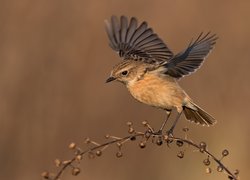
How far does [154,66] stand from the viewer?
8.50m

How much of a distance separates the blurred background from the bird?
1995 millimetres

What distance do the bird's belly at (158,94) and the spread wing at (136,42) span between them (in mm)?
474

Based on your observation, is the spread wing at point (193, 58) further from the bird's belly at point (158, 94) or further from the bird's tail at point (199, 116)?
the bird's tail at point (199, 116)

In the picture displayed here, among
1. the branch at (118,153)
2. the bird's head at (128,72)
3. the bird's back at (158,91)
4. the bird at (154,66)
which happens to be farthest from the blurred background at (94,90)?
the branch at (118,153)

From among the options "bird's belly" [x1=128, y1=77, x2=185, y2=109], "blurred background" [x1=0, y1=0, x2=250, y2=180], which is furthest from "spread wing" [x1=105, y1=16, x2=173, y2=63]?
"blurred background" [x1=0, y1=0, x2=250, y2=180]

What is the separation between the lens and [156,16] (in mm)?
15016

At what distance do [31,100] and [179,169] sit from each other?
2297 mm

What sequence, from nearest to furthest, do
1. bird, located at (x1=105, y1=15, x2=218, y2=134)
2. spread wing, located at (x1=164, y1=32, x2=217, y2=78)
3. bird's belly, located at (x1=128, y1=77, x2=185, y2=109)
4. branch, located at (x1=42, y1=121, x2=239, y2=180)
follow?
branch, located at (x1=42, y1=121, x2=239, y2=180) < spread wing, located at (x1=164, y1=32, x2=217, y2=78) < bird, located at (x1=105, y1=15, x2=218, y2=134) < bird's belly, located at (x1=128, y1=77, x2=185, y2=109)

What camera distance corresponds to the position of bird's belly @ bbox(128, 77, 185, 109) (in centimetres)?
830

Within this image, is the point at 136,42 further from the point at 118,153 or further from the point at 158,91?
the point at 118,153

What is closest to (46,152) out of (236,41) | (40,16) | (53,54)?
(53,54)

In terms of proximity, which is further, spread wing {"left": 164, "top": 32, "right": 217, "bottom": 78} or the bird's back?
the bird's back

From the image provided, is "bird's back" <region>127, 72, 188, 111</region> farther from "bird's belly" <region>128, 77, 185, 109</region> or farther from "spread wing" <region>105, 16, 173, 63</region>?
"spread wing" <region>105, 16, 173, 63</region>

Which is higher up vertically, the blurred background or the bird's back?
the blurred background
